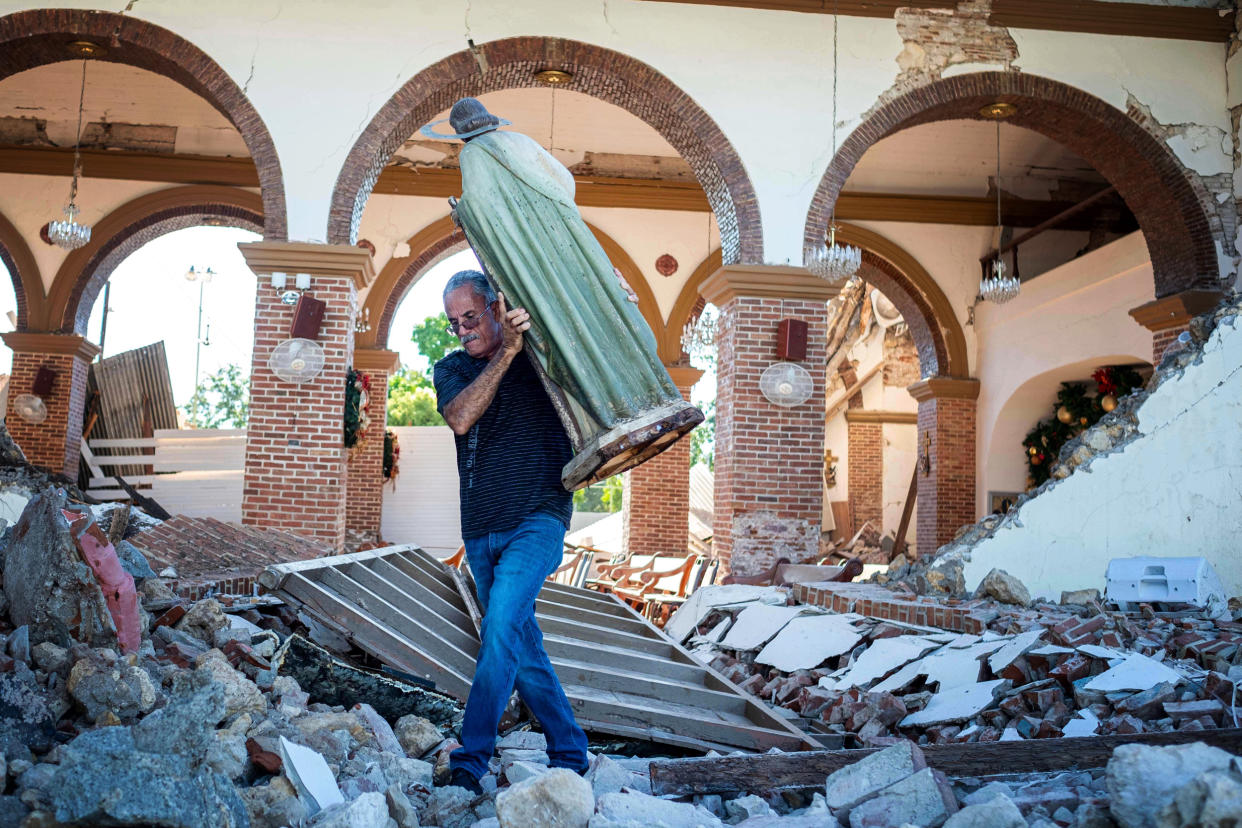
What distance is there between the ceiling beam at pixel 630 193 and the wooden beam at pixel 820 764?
12.6m

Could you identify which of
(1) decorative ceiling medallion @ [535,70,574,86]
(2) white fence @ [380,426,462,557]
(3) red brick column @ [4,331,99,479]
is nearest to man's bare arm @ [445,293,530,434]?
(1) decorative ceiling medallion @ [535,70,574,86]

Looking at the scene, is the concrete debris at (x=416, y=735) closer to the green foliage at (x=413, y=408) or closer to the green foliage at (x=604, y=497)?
the green foliage at (x=604, y=497)

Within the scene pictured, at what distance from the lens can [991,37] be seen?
412 inches

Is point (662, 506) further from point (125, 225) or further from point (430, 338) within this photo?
point (430, 338)

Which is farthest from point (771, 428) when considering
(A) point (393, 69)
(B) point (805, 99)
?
(A) point (393, 69)

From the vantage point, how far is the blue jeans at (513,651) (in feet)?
9.39

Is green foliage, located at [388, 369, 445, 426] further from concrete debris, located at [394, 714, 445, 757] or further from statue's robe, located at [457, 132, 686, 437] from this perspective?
statue's robe, located at [457, 132, 686, 437]

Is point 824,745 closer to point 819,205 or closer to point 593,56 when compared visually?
point 819,205

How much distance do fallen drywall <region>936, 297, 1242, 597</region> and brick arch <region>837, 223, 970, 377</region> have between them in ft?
25.6

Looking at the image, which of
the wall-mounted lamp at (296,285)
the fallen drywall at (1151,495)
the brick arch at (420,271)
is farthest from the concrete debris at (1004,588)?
the brick arch at (420,271)

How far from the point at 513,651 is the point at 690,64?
27.8 feet

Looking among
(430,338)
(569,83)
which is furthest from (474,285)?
(430,338)

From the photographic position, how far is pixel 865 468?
67.4 feet

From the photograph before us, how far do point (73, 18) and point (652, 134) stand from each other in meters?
7.11
